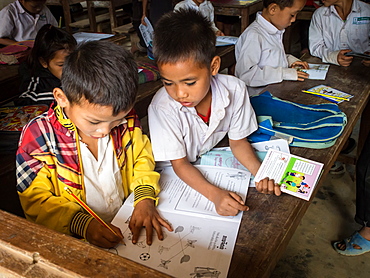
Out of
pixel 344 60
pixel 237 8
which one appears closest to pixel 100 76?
pixel 344 60

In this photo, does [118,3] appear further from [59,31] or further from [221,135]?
[221,135]

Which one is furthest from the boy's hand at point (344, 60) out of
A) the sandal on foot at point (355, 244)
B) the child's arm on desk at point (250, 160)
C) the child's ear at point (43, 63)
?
the child's ear at point (43, 63)

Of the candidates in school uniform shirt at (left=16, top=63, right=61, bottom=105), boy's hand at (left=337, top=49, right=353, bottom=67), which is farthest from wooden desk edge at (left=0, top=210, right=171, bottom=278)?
boy's hand at (left=337, top=49, right=353, bottom=67)

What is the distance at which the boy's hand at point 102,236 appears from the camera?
98cm

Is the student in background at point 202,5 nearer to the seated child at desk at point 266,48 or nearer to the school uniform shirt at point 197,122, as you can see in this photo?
the seated child at desk at point 266,48

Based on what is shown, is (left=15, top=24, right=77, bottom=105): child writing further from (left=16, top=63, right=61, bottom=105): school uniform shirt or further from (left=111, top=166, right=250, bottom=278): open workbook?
(left=111, top=166, right=250, bottom=278): open workbook

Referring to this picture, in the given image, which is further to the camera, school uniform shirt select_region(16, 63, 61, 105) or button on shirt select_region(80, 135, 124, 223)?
school uniform shirt select_region(16, 63, 61, 105)

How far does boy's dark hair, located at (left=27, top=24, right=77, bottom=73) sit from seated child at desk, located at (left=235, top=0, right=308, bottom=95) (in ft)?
3.37

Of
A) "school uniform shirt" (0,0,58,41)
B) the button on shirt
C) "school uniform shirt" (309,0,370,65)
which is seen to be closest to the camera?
the button on shirt

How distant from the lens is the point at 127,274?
59 centimetres

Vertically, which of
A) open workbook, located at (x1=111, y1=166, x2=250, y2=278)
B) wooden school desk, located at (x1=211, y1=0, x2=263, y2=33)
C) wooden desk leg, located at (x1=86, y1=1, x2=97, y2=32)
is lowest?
wooden desk leg, located at (x1=86, y1=1, x2=97, y2=32)

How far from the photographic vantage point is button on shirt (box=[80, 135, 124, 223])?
3.81 ft

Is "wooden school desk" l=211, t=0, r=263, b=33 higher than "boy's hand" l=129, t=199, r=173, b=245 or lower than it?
lower

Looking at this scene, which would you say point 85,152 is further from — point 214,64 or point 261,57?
point 261,57
